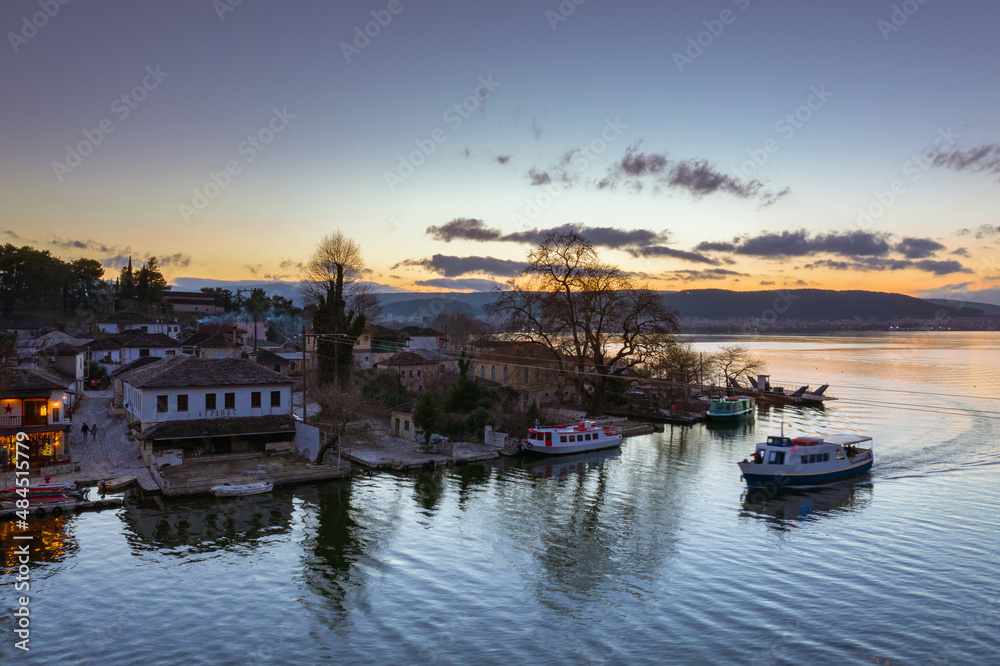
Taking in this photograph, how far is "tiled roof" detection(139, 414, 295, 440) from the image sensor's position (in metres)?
31.1

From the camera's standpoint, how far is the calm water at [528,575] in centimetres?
1598

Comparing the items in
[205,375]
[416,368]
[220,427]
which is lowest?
[220,427]

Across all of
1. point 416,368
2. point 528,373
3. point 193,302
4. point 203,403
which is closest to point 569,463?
point 528,373

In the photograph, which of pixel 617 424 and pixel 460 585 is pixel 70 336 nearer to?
pixel 617 424

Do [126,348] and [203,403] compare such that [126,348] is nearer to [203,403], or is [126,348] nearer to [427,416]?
[203,403]

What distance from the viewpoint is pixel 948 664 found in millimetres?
15562

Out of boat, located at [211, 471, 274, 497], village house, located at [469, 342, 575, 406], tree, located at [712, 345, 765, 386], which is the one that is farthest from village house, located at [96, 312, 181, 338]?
tree, located at [712, 345, 765, 386]

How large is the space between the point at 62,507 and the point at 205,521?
5.96 metres

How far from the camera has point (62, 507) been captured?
2484 centimetres

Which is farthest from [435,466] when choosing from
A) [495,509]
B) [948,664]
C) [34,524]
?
[948,664]

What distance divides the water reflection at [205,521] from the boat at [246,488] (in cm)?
28

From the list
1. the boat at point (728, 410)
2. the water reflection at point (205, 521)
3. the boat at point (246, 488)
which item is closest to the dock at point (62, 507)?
the water reflection at point (205, 521)

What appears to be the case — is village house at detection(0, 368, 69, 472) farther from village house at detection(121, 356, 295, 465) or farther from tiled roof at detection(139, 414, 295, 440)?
tiled roof at detection(139, 414, 295, 440)

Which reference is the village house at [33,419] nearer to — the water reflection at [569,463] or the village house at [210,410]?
the village house at [210,410]
